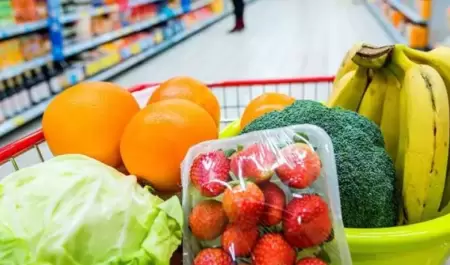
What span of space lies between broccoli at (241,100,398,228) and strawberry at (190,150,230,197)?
149 mm

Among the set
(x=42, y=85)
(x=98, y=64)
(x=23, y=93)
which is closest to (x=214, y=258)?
(x=23, y=93)

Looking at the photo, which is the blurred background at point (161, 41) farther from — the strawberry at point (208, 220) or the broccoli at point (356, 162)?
the strawberry at point (208, 220)

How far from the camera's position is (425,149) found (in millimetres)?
685

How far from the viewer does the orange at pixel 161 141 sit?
72 centimetres

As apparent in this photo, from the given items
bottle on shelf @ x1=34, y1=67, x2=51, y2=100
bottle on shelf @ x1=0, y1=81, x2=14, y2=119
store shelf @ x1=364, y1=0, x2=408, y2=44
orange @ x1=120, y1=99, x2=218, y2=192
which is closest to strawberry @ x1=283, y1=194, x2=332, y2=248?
orange @ x1=120, y1=99, x2=218, y2=192

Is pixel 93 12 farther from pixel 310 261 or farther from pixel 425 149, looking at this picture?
pixel 310 261

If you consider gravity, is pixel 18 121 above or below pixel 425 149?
below

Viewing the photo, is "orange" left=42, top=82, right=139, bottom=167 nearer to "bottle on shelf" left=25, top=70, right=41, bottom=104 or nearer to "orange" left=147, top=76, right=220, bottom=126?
"orange" left=147, top=76, right=220, bottom=126

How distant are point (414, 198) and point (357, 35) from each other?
546cm

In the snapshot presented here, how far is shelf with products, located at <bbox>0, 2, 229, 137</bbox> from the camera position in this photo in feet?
10.3

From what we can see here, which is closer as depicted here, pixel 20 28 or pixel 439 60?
pixel 439 60

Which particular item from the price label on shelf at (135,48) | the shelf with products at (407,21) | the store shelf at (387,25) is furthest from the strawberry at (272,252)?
the store shelf at (387,25)

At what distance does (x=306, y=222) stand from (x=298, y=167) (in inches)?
2.4

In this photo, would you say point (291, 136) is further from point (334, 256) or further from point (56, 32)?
point (56, 32)
